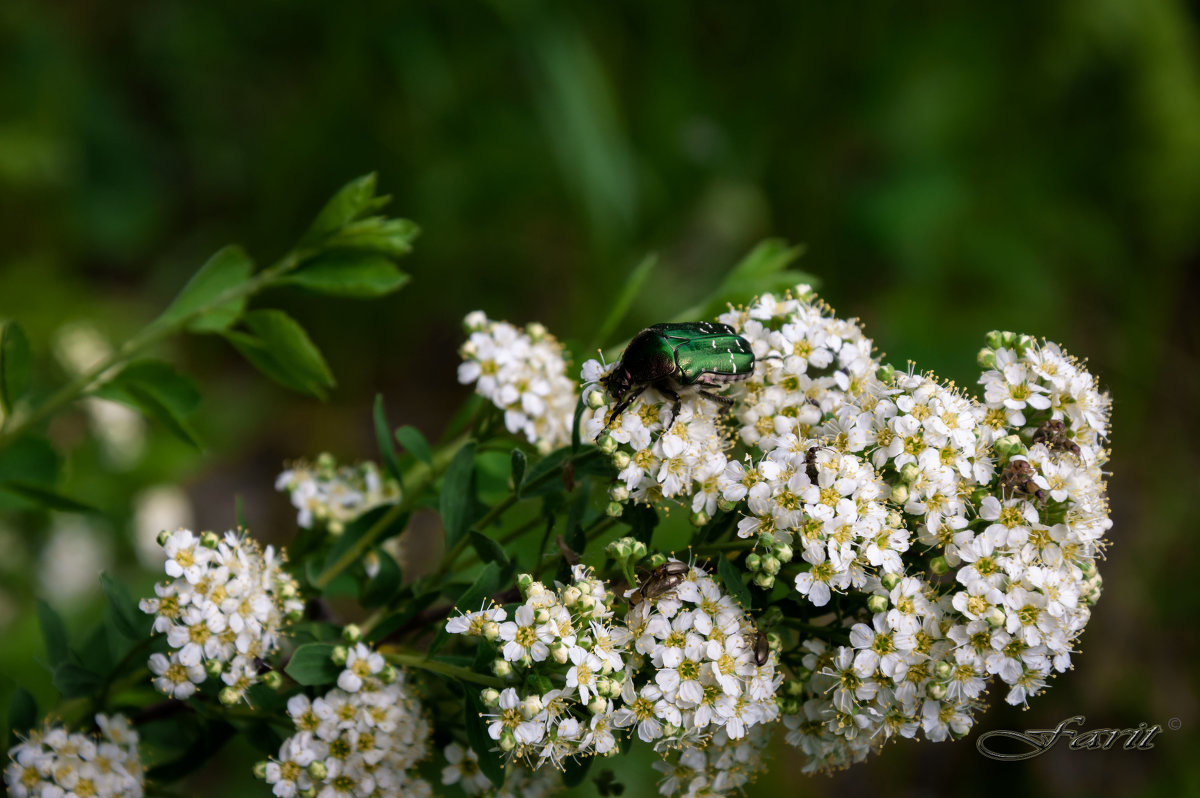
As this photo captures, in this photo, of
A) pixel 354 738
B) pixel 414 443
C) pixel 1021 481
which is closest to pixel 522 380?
pixel 414 443

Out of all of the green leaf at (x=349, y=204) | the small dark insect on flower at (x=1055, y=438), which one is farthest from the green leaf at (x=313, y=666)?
the small dark insect on flower at (x=1055, y=438)

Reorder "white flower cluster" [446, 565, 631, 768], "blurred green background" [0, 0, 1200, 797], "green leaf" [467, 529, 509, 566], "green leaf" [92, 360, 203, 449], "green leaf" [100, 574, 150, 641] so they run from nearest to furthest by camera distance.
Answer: "white flower cluster" [446, 565, 631, 768] → "green leaf" [467, 529, 509, 566] → "green leaf" [100, 574, 150, 641] → "green leaf" [92, 360, 203, 449] → "blurred green background" [0, 0, 1200, 797]

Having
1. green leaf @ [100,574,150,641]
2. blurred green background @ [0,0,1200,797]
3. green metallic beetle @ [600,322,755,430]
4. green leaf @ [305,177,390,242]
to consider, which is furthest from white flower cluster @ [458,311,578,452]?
blurred green background @ [0,0,1200,797]

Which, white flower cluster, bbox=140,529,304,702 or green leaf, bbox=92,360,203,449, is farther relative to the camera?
green leaf, bbox=92,360,203,449

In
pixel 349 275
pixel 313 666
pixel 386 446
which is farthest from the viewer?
pixel 349 275

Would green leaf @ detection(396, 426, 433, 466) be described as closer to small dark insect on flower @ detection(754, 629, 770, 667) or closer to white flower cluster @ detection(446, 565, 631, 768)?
white flower cluster @ detection(446, 565, 631, 768)

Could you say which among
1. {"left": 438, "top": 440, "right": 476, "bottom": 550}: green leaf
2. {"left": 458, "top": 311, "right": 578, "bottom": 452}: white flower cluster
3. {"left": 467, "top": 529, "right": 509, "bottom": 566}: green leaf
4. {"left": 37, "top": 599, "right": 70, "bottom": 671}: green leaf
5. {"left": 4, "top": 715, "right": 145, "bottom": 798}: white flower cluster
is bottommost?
{"left": 4, "top": 715, "right": 145, "bottom": 798}: white flower cluster

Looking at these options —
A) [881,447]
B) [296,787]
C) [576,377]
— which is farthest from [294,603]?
[881,447]

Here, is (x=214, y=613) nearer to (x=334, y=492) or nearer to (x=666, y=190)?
(x=334, y=492)
